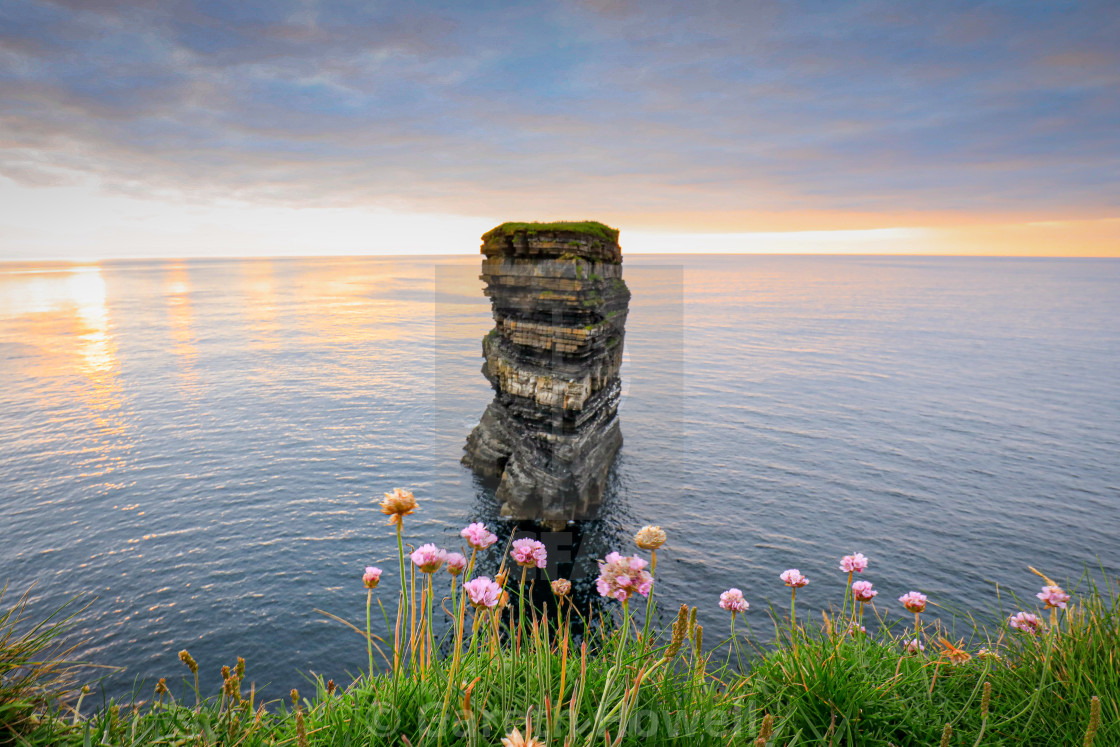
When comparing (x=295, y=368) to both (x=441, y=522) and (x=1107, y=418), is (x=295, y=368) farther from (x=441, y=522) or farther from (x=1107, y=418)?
(x=1107, y=418)

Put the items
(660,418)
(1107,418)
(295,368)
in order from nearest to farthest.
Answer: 1. (1107,418)
2. (660,418)
3. (295,368)

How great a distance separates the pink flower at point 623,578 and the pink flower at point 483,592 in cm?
100

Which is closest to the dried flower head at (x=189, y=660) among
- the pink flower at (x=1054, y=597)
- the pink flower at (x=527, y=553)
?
the pink flower at (x=527, y=553)

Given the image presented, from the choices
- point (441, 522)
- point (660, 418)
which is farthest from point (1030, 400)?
point (441, 522)

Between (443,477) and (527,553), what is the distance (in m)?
45.3

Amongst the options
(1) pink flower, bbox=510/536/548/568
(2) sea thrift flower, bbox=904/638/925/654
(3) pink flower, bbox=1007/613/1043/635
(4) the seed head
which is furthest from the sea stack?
(4) the seed head

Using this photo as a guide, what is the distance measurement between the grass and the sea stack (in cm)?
10

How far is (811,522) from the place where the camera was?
41.3 m

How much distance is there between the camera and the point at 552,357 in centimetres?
4406

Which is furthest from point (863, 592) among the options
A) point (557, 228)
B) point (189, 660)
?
point (557, 228)

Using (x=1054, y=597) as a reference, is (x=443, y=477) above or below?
below

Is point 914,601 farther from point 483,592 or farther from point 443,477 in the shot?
point 443,477

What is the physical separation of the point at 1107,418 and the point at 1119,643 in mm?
76504

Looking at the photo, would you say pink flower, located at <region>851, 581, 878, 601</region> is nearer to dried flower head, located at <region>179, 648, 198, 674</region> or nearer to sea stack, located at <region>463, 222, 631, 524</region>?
dried flower head, located at <region>179, 648, 198, 674</region>
